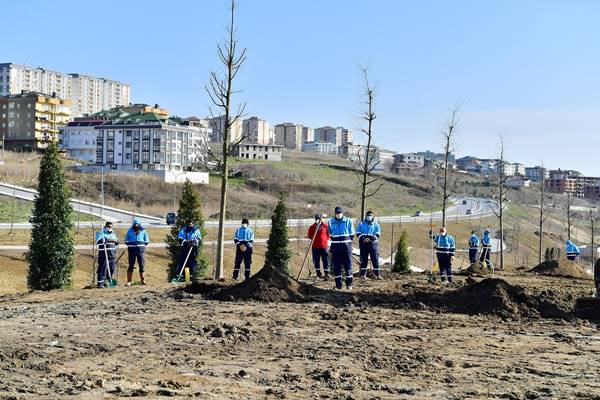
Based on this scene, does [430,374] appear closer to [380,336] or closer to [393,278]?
[380,336]

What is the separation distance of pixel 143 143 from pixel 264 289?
97567mm

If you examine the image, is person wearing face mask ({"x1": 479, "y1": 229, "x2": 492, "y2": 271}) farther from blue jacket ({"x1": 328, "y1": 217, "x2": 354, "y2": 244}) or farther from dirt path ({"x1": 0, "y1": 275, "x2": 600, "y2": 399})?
dirt path ({"x1": 0, "y1": 275, "x2": 600, "y2": 399})

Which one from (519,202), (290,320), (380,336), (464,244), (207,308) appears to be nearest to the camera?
(380,336)

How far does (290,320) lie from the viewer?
13367 mm

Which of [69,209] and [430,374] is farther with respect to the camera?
[69,209]

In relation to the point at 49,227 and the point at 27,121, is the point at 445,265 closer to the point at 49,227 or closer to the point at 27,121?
the point at 49,227

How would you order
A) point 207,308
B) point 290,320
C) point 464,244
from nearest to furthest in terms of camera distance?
point 290,320
point 207,308
point 464,244

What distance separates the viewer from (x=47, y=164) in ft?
81.3

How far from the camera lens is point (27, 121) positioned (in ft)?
417

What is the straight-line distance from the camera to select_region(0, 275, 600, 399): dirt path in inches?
338

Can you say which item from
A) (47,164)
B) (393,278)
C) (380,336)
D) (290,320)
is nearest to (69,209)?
(47,164)

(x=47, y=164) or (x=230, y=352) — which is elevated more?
(x=47, y=164)

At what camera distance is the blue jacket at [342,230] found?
1777 cm

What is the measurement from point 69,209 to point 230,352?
1591 centimetres
